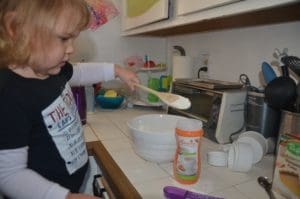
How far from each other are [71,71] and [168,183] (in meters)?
0.52

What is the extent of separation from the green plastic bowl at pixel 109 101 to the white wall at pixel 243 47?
0.46 meters

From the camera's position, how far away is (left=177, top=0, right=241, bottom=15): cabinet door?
2.30ft

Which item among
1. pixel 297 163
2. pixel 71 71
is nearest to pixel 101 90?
pixel 71 71

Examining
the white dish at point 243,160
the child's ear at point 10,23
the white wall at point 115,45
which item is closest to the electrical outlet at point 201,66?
the white wall at point 115,45

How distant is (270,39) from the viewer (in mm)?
953

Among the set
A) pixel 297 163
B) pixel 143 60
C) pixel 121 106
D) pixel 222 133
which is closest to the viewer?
pixel 297 163

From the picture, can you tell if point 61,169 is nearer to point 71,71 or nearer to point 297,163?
point 71,71

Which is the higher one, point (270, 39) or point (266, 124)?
point (270, 39)

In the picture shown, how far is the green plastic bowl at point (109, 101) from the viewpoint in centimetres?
143

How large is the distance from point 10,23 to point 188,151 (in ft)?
1.69

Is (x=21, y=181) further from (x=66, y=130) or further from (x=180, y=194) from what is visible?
(x=180, y=194)

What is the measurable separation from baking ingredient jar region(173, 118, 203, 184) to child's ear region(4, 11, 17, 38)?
17.9 inches

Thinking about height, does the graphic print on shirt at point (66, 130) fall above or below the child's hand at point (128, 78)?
below

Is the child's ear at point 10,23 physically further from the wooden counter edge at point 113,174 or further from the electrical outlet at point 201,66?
the electrical outlet at point 201,66
